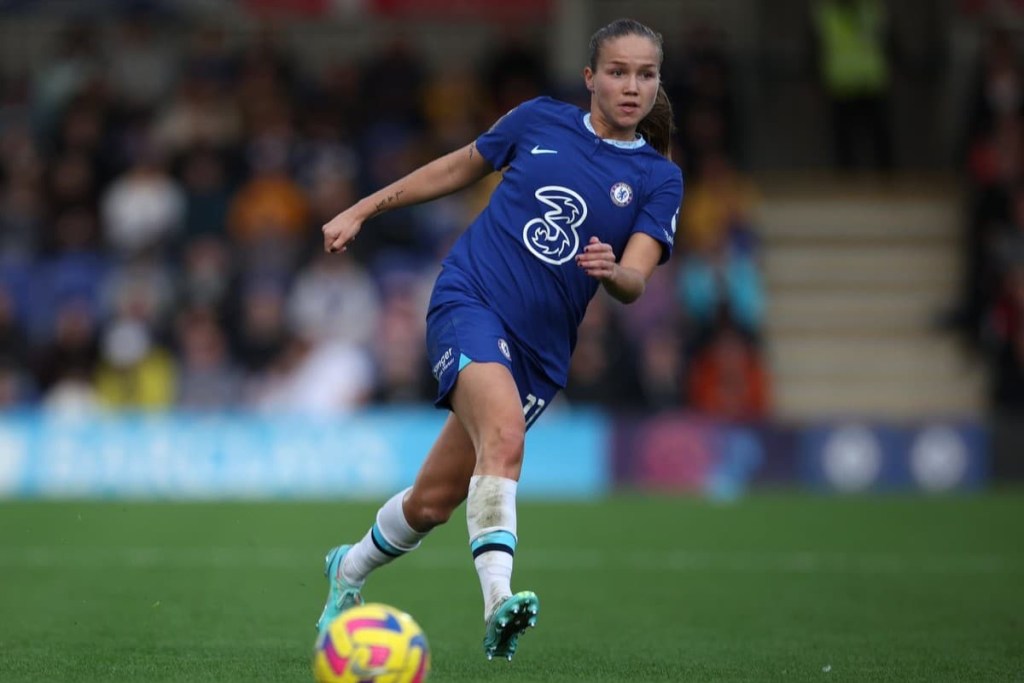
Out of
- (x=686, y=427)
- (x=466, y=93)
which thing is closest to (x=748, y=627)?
(x=686, y=427)

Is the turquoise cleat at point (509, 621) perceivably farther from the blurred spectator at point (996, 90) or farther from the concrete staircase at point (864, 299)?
the blurred spectator at point (996, 90)

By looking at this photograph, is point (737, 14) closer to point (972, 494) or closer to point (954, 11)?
point (954, 11)

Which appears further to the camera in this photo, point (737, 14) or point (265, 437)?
point (737, 14)

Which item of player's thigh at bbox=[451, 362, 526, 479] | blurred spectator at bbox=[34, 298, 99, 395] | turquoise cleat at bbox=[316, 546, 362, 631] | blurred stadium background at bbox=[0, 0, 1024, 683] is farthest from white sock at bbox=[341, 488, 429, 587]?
blurred spectator at bbox=[34, 298, 99, 395]

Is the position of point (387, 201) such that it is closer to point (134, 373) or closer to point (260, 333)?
point (260, 333)

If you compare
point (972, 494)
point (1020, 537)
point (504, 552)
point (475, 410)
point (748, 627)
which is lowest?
point (972, 494)

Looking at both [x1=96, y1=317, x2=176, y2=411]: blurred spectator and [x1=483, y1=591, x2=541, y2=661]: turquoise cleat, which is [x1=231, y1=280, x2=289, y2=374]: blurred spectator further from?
[x1=483, y1=591, x2=541, y2=661]: turquoise cleat

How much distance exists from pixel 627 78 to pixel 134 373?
10154mm

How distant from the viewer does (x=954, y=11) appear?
19.1 meters

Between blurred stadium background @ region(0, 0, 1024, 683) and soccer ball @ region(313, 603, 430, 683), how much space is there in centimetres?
654

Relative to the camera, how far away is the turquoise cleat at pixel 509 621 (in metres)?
5.46

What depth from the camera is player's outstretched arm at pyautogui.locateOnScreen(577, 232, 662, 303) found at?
572 cm

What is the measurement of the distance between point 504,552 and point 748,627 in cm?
216

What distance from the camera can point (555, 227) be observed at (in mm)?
6285
